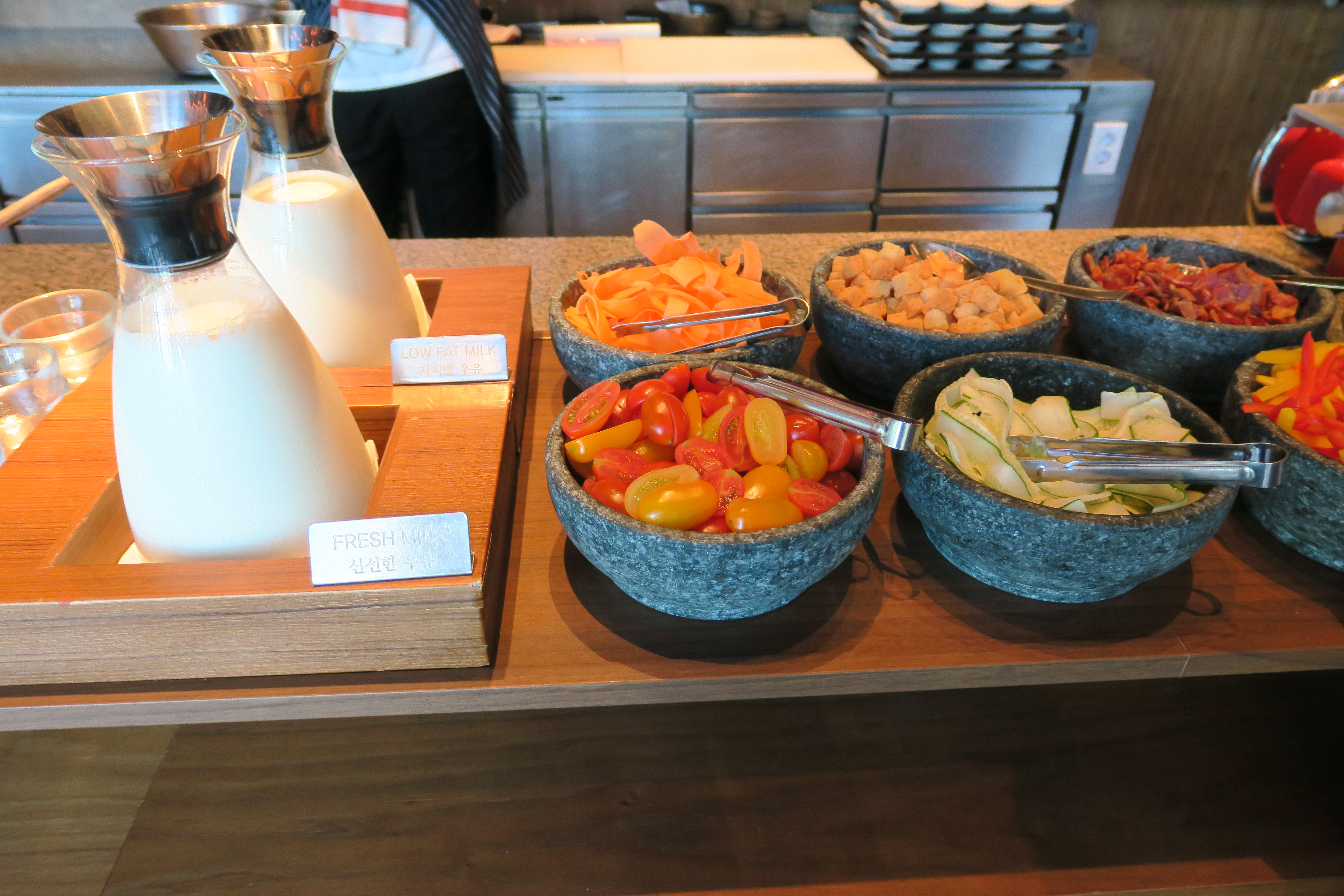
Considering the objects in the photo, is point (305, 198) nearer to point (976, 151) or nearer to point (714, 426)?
point (714, 426)

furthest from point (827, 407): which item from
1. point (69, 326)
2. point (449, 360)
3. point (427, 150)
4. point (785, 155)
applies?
point (785, 155)

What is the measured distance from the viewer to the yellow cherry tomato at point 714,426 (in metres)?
0.69

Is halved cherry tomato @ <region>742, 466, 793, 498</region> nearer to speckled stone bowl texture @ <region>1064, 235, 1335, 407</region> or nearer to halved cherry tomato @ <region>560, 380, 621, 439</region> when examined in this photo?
halved cherry tomato @ <region>560, 380, 621, 439</region>

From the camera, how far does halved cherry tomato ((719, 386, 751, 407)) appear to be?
70 cm

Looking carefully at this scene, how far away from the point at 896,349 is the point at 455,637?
0.51 m

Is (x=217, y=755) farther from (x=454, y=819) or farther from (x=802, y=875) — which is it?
(x=802, y=875)

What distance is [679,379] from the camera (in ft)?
2.39

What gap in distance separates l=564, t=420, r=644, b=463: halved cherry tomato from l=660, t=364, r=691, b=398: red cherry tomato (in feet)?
0.19

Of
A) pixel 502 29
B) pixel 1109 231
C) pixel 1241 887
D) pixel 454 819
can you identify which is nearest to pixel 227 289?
pixel 454 819

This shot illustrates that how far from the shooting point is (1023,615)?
0.69 meters

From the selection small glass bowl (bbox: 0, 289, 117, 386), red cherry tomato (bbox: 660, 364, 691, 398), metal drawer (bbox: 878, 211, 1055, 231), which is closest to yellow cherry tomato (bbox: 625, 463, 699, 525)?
red cherry tomato (bbox: 660, 364, 691, 398)

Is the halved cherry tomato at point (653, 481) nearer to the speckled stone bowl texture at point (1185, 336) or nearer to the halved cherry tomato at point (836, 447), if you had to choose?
the halved cherry tomato at point (836, 447)

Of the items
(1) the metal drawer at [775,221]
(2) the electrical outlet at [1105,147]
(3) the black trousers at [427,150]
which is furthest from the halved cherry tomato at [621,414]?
(2) the electrical outlet at [1105,147]

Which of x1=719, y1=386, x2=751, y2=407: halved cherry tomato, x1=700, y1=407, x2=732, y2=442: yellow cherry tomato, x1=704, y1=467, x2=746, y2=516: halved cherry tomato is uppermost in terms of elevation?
x1=719, y1=386, x2=751, y2=407: halved cherry tomato
